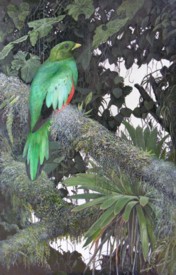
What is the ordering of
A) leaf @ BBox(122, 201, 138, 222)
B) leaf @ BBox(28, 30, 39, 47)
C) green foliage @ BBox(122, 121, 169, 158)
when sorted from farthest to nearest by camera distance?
leaf @ BBox(28, 30, 39, 47), green foliage @ BBox(122, 121, 169, 158), leaf @ BBox(122, 201, 138, 222)

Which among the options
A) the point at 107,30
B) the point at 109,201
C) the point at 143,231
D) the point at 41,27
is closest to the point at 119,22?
the point at 107,30

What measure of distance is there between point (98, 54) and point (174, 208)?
62cm

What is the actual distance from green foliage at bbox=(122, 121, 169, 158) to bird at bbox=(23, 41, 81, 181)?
255mm

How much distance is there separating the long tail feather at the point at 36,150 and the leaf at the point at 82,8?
0.41m

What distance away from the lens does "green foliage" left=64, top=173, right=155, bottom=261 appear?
2051mm

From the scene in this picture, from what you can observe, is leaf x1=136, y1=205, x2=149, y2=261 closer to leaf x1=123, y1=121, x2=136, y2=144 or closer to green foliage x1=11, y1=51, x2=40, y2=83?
leaf x1=123, y1=121, x2=136, y2=144

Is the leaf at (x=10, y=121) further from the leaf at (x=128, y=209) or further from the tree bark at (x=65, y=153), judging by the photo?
the leaf at (x=128, y=209)

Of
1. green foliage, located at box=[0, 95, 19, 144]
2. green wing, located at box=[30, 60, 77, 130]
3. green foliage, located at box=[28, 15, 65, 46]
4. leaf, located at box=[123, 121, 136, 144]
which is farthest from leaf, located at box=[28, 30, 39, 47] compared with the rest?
leaf, located at box=[123, 121, 136, 144]

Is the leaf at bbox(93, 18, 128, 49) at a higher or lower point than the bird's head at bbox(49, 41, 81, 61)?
higher

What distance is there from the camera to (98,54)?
88.3 inches

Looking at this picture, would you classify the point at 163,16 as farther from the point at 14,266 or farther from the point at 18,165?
the point at 14,266

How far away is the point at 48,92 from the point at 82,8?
0.33 metres

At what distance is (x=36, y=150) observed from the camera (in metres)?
2.23

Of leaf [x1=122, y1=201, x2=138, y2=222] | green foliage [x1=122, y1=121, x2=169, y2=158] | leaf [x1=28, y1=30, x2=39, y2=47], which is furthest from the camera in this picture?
leaf [x1=28, y1=30, x2=39, y2=47]
